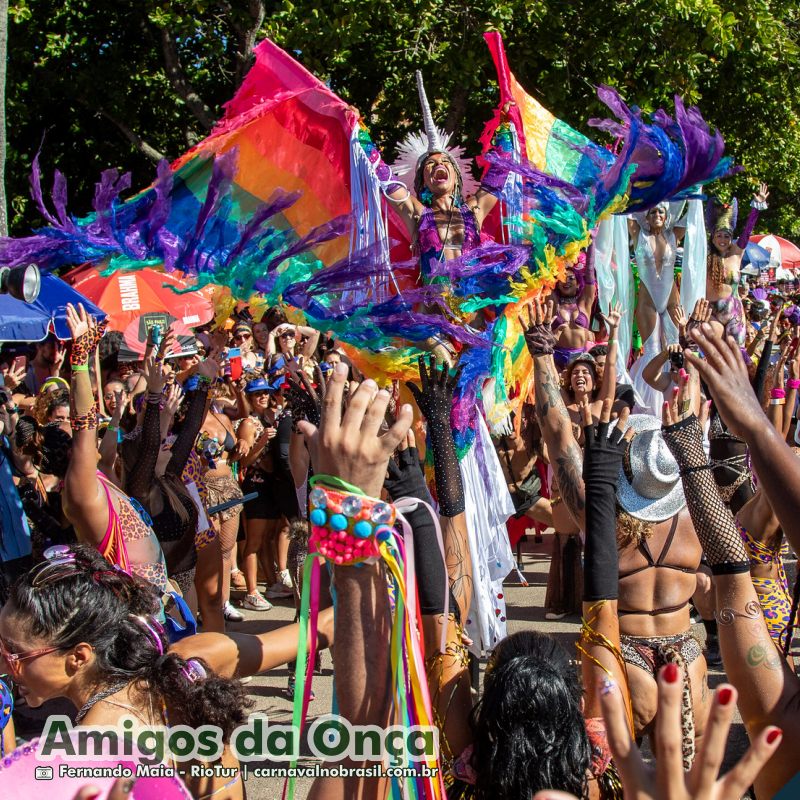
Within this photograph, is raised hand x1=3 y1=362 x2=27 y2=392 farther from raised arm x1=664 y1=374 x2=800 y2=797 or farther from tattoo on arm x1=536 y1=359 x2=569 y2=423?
raised arm x1=664 y1=374 x2=800 y2=797

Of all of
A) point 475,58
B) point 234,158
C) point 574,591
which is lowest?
point 574,591

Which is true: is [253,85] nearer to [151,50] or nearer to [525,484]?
[525,484]

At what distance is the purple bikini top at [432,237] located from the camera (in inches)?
175

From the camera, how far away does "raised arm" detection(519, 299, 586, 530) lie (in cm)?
331

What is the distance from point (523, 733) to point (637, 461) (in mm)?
1568

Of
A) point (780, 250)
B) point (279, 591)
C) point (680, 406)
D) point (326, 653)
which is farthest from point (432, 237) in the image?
point (780, 250)

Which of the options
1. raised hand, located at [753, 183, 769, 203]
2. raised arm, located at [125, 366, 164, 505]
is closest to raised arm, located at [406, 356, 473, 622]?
raised arm, located at [125, 366, 164, 505]

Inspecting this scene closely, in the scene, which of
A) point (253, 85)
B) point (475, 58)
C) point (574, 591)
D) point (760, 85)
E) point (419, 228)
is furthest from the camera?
point (760, 85)

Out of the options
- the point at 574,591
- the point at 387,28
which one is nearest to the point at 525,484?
the point at 574,591

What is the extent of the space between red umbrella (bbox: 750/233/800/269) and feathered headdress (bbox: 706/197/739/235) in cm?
935

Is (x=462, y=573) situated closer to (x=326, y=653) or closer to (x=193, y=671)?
(x=193, y=671)

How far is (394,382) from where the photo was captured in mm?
4102

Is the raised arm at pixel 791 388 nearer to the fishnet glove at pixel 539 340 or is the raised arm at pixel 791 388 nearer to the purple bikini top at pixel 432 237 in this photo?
the purple bikini top at pixel 432 237

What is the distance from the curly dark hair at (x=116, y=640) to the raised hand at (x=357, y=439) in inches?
28.4
